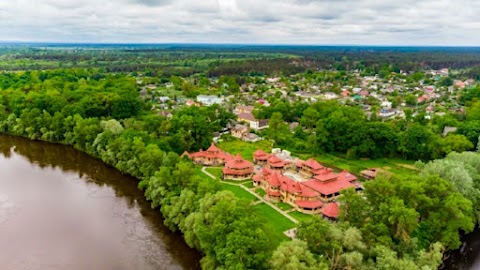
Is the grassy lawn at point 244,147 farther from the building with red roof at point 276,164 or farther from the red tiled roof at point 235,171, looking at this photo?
the red tiled roof at point 235,171

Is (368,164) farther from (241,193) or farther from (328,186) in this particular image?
(241,193)

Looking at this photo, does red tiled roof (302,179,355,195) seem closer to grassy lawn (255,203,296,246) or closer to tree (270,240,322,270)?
grassy lawn (255,203,296,246)

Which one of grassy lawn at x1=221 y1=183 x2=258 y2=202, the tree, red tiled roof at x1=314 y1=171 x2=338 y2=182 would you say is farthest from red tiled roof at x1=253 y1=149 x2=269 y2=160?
the tree

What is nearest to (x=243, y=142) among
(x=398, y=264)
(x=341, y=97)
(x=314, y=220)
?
(x=314, y=220)

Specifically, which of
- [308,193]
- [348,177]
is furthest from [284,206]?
[348,177]

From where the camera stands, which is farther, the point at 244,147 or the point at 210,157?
the point at 244,147

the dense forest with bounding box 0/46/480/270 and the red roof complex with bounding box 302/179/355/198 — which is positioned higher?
the dense forest with bounding box 0/46/480/270
